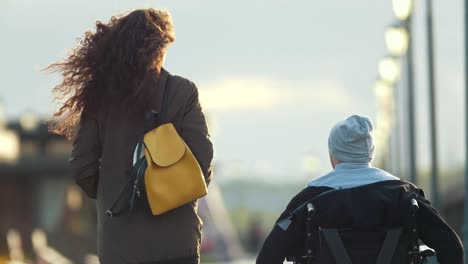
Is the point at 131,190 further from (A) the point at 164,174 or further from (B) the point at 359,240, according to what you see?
(B) the point at 359,240

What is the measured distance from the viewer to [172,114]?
8.01m

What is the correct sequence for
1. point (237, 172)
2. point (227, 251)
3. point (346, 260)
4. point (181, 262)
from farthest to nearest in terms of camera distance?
point (237, 172), point (227, 251), point (181, 262), point (346, 260)

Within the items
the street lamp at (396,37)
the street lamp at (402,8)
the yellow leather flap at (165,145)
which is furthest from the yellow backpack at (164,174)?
the street lamp at (396,37)

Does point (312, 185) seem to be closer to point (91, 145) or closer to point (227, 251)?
point (91, 145)

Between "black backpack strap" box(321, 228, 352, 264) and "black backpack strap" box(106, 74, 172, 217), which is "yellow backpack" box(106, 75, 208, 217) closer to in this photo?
"black backpack strap" box(106, 74, 172, 217)

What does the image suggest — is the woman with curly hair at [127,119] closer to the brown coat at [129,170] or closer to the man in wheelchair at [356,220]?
the brown coat at [129,170]

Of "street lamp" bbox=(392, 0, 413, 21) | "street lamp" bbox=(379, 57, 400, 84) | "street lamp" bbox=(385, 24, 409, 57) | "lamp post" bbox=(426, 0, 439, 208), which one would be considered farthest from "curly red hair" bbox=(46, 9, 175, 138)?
"street lamp" bbox=(379, 57, 400, 84)

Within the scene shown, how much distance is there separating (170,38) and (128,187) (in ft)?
2.39

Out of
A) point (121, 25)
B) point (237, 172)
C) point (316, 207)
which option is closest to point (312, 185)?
point (316, 207)

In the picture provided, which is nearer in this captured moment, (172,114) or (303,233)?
(303,233)

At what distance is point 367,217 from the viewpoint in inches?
288

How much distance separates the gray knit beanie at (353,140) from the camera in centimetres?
737

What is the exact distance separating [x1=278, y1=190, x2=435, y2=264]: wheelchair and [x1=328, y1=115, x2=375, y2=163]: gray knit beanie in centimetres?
26

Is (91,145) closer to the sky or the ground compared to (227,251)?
closer to the sky
